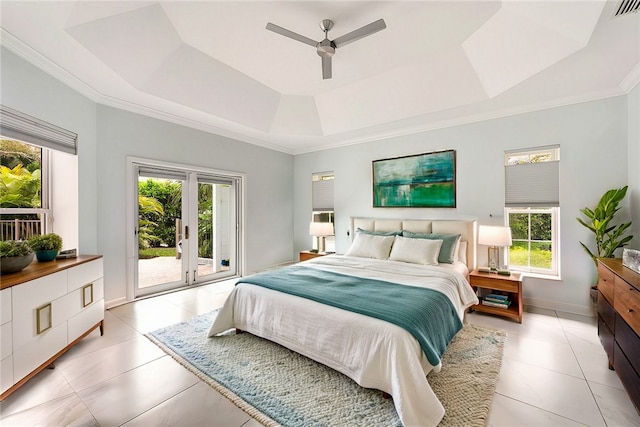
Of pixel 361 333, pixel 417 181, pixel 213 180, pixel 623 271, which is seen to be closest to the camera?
pixel 361 333

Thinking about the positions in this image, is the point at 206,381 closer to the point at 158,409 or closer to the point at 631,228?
the point at 158,409

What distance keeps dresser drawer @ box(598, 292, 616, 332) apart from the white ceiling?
2214mm

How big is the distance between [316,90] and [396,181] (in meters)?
1.94

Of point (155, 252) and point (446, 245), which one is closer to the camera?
point (446, 245)

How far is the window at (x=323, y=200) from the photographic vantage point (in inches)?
212

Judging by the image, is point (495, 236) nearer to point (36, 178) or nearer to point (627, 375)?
point (627, 375)

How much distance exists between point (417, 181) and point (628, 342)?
2.90m

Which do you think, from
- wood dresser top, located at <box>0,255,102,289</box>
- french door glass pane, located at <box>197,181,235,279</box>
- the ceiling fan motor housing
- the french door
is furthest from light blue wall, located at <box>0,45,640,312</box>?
the ceiling fan motor housing

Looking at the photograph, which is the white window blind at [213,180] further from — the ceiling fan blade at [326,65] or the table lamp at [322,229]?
the ceiling fan blade at [326,65]

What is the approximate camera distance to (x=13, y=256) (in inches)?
78.6

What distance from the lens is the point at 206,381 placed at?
204 centimetres

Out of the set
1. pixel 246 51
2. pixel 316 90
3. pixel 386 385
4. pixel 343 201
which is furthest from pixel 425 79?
pixel 386 385

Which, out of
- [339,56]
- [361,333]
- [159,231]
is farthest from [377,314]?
[159,231]

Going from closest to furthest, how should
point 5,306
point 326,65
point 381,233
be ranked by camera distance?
point 5,306 → point 326,65 → point 381,233
